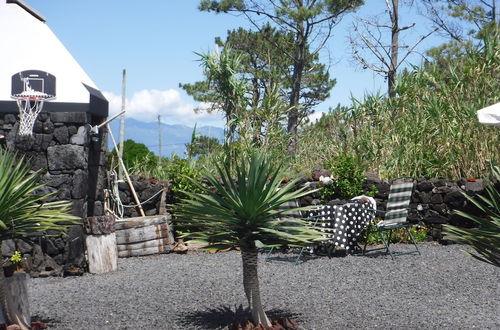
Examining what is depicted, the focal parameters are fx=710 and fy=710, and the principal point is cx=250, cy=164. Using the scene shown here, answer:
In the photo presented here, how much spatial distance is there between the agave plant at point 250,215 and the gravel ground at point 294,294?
692 millimetres

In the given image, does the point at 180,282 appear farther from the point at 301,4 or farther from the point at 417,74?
the point at 301,4

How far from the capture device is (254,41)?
906 inches

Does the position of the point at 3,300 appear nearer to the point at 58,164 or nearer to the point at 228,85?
the point at 58,164

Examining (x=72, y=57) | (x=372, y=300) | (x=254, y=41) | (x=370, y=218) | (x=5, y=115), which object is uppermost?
(x=254, y=41)

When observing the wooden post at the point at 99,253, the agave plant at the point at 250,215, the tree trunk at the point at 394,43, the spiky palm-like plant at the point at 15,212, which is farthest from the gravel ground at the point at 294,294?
the tree trunk at the point at 394,43

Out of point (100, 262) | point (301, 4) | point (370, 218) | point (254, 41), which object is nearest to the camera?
point (100, 262)

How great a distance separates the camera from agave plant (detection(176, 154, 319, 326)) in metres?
Answer: 5.30

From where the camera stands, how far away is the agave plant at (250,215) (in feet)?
17.4

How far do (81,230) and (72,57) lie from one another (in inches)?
97.1

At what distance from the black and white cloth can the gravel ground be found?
12.6 inches

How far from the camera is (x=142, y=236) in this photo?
9859mm

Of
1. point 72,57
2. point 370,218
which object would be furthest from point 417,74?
point 72,57

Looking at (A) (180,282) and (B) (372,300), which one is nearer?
(B) (372,300)

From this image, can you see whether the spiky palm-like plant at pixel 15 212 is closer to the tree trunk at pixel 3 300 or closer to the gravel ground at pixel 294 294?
the tree trunk at pixel 3 300
